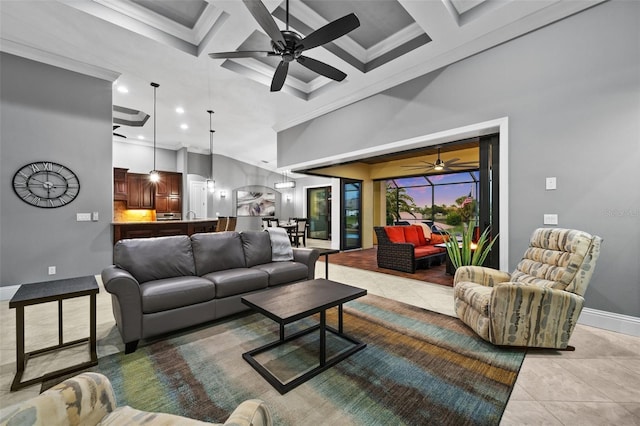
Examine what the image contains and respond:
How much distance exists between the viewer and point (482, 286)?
2.74 m

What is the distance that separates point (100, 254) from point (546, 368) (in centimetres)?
569

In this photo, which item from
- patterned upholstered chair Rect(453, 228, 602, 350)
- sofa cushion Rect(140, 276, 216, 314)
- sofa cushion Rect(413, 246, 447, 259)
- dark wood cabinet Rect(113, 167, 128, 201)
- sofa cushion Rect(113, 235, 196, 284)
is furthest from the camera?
dark wood cabinet Rect(113, 167, 128, 201)

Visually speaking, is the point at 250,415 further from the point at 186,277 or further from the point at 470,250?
the point at 470,250

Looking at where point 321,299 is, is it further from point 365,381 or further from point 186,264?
point 186,264

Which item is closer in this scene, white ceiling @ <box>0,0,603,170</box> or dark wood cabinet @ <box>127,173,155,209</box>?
white ceiling @ <box>0,0,603,170</box>

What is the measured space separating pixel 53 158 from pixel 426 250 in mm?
6439

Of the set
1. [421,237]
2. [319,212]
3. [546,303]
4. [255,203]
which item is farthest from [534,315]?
[255,203]

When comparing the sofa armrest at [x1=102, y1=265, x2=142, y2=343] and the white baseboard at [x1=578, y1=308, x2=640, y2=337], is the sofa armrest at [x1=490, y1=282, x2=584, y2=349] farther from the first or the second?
the sofa armrest at [x1=102, y1=265, x2=142, y2=343]

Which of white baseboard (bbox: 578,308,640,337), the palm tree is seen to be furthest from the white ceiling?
the palm tree

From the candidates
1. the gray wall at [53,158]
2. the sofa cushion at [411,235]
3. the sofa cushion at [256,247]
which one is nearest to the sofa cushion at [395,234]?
the sofa cushion at [411,235]

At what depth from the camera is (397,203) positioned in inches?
367

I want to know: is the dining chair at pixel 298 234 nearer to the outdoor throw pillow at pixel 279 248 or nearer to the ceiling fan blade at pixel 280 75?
the outdoor throw pillow at pixel 279 248

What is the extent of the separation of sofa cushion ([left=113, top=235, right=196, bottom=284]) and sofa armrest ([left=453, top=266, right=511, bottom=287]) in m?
2.97

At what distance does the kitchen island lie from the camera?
4.37m
